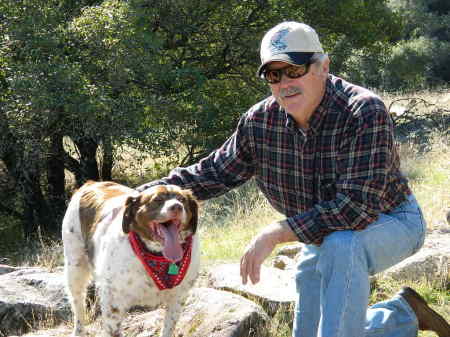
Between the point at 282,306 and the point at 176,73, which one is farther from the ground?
the point at 176,73

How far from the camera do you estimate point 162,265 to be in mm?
3779

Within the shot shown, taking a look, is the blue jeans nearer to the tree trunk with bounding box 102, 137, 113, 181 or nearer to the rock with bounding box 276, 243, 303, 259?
the rock with bounding box 276, 243, 303, 259

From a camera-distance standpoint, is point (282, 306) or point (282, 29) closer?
point (282, 29)

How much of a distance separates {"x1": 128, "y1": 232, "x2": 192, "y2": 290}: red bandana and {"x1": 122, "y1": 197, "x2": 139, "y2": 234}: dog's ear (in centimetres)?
6

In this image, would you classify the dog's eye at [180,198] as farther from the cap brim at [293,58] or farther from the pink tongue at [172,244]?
the cap brim at [293,58]

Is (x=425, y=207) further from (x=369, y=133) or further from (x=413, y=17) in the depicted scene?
(x=413, y=17)

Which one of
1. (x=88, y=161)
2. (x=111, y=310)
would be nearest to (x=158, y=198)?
(x=111, y=310)

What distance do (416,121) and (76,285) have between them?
12050mm

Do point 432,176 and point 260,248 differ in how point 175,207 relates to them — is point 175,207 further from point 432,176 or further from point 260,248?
point 432,176

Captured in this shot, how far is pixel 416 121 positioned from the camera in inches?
594

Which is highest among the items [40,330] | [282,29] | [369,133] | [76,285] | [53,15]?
[53,15]

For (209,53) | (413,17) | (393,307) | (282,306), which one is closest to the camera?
(393,307)

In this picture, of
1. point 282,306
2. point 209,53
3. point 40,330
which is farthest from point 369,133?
point 209,53

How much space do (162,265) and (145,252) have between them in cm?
13
